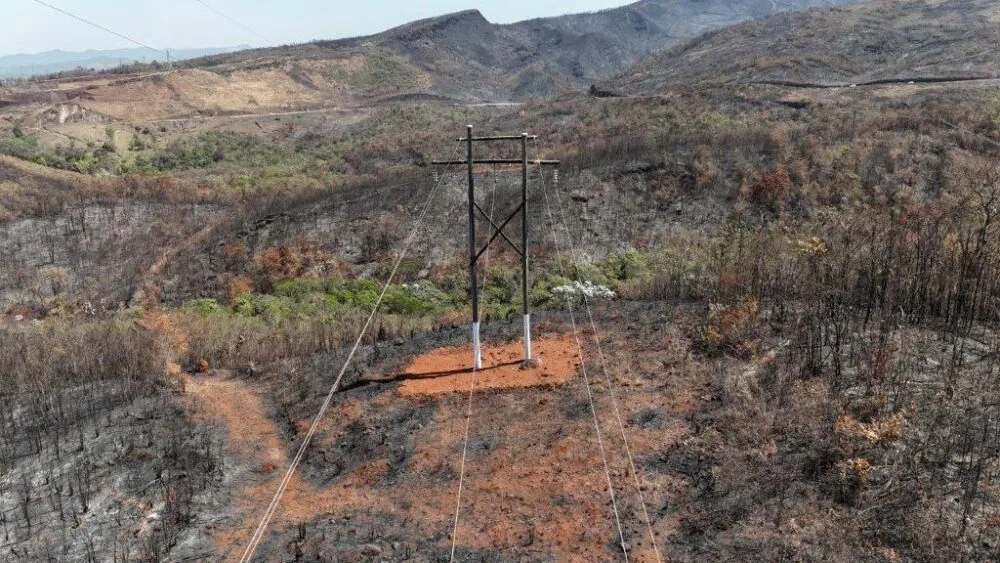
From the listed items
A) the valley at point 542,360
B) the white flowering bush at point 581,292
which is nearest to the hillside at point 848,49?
the valley at point 542,360

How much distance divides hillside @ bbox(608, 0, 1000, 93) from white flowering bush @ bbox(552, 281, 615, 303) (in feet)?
108

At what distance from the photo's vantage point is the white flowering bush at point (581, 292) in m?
14.5

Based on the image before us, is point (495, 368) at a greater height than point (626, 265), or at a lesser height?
lesser

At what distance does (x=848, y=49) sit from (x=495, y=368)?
164ft

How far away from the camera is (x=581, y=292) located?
1491 cm

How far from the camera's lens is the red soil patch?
10328mm

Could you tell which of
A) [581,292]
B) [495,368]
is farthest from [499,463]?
[581,292]

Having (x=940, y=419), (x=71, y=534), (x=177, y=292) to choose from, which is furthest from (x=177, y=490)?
(x=177, y=292)

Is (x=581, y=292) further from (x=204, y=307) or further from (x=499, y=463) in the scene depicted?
(x=204, y=307)

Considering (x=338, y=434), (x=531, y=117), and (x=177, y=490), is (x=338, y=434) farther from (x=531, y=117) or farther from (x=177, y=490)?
(x=531, y=117)

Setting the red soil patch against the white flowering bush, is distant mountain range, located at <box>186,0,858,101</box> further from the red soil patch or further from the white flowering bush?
the red soil patch

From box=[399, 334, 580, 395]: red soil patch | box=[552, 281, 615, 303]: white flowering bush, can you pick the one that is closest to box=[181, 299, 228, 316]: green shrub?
box=[399, 334, 580, 395]: red soil patch

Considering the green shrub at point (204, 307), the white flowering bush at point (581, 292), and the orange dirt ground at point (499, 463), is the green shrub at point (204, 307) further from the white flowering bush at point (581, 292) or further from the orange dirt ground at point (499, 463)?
the white flowering bush at point (581, 292)

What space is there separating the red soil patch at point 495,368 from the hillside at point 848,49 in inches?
1452
